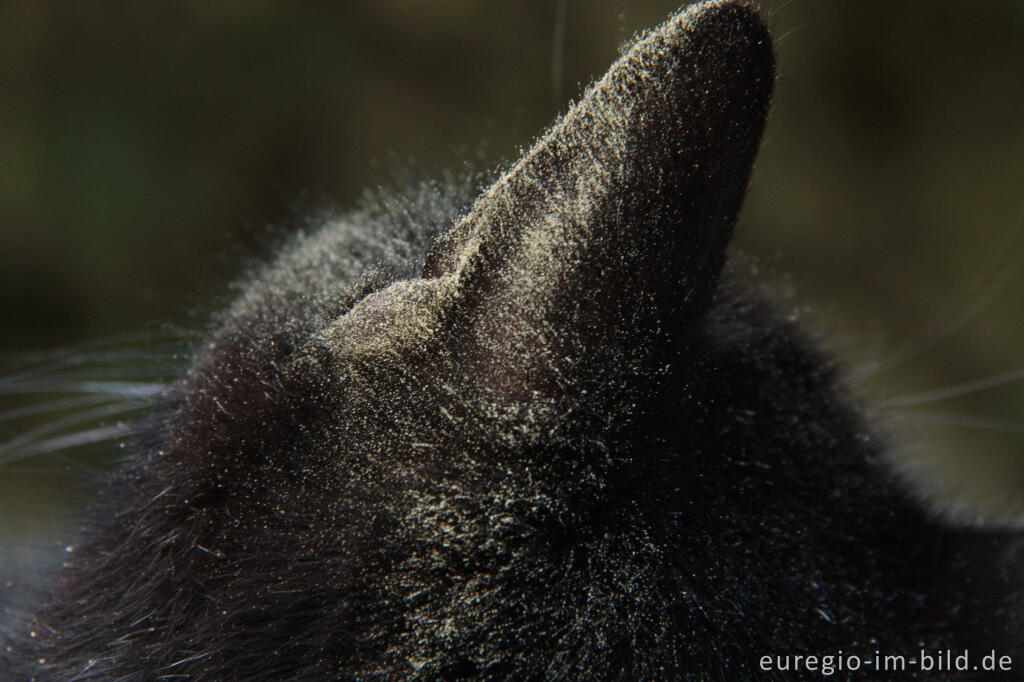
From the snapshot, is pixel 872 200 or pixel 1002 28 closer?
pixel 1002 28

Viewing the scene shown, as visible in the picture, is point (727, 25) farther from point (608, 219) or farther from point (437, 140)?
point (437, 140)

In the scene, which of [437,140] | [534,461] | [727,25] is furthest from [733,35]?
[437,140]

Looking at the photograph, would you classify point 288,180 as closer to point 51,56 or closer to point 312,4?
point 312,4

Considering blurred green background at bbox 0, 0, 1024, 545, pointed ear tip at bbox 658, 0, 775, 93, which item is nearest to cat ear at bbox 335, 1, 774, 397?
pointed ear tip at bbox 658, 0, 775, 93

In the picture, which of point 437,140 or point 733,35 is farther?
point 437,140

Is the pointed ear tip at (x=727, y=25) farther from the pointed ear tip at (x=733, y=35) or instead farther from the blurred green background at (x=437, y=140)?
the blurred green background at (x=437, y=140)

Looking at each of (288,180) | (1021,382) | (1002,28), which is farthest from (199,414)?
(1021,382)
